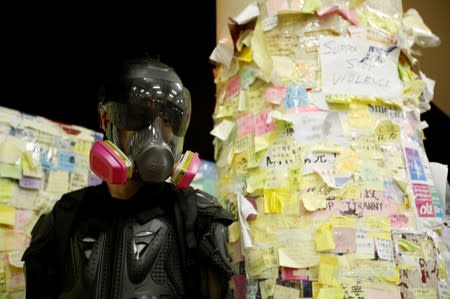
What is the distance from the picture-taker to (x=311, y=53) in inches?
53.4

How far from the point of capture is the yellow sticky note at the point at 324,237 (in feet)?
3.96

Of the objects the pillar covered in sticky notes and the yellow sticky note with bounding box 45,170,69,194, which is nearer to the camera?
the pillar covered in sticky notes

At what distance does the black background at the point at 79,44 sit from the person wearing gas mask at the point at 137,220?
34.7 inches

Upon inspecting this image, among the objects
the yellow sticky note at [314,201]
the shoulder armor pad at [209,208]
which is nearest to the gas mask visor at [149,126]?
the shoulder armor pad at [209,208]

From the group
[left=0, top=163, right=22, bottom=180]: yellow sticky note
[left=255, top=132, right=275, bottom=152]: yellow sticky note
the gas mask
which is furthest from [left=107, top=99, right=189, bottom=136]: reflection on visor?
[left=0, top=163, right=22, bottom=180]: yellow sticky note

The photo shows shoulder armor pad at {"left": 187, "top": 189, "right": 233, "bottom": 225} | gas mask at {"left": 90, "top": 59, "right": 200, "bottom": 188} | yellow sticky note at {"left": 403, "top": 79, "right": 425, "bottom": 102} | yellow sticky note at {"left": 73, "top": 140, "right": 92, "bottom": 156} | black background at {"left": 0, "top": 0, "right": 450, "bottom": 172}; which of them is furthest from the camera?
black background at {"left": 0, "top": 0, "right": 450, "bottom": 172}

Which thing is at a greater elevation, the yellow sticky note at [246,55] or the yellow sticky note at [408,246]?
the yellow sticky note at [246,55]

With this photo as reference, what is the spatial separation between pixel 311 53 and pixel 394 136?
0.34 m

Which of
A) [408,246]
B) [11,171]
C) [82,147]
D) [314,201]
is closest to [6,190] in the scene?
[11,171]

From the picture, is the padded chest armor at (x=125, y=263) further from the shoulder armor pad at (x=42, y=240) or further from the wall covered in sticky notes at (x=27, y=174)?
the wall covered in sticky notes at (x=27, y=174)

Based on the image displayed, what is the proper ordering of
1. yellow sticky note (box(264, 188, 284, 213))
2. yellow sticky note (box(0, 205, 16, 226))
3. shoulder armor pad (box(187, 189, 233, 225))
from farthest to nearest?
yellow sticky note (box(0, 205, 16, 226)) < yellow sticky note (box(264, 188, 284, 213)) < shoulder armor pad (box(187, 189, 233, 225))

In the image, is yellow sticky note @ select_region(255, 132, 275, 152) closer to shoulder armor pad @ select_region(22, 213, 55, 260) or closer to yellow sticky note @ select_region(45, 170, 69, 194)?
shoulder armor pad @ select_region(22, 213, 55, 260)

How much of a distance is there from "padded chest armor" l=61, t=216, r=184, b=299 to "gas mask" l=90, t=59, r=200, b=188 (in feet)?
0.44

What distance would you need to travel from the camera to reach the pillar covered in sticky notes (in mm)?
1220
